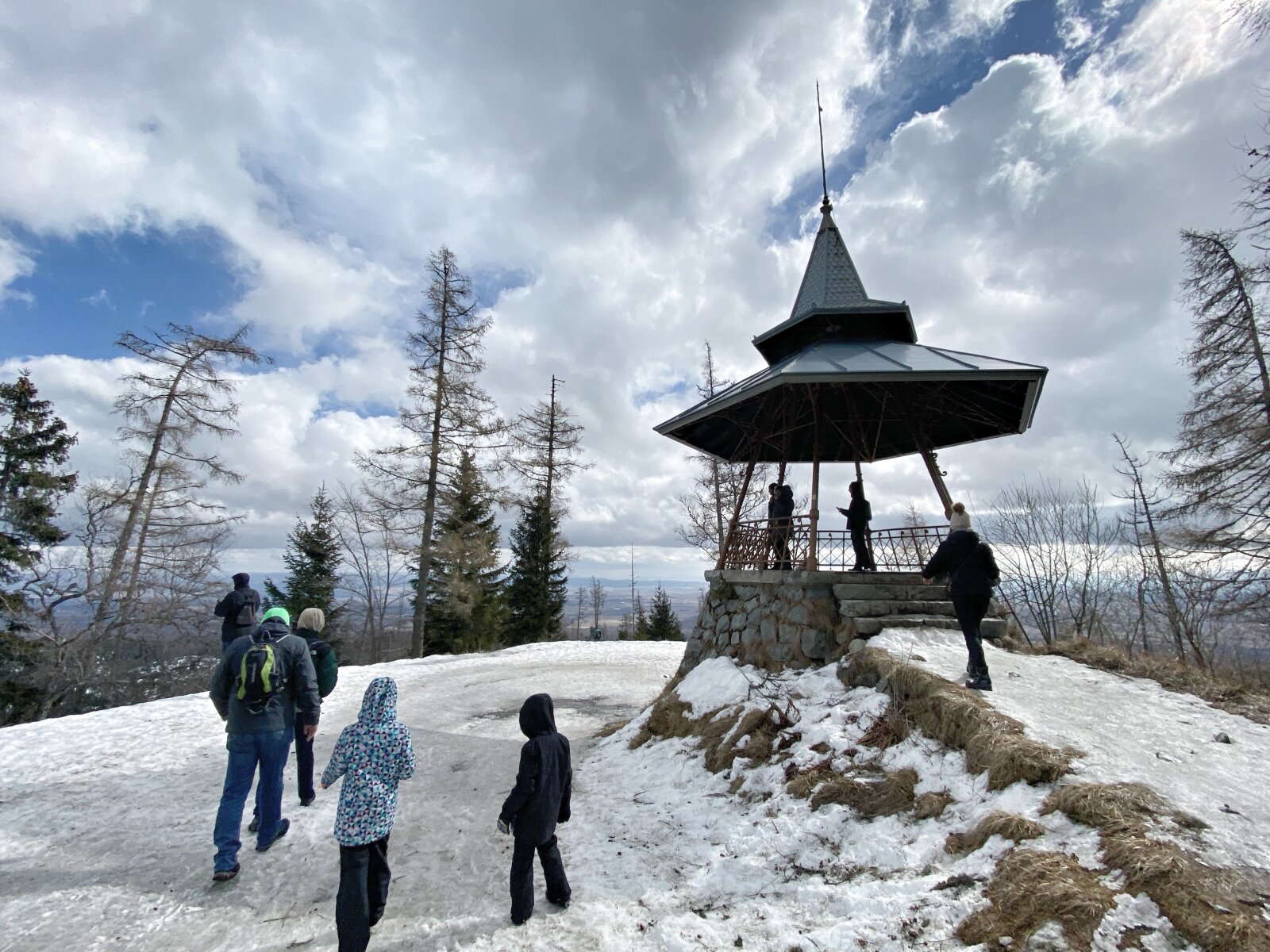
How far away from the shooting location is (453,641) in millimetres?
20125

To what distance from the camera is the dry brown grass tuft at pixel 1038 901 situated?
2.00 meters

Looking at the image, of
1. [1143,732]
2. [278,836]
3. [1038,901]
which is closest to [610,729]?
[278,836]

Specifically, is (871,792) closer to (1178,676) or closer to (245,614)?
(1178,676)

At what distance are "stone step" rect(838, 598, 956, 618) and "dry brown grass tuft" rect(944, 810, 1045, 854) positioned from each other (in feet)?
10.8

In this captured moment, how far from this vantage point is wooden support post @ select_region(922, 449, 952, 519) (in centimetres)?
795

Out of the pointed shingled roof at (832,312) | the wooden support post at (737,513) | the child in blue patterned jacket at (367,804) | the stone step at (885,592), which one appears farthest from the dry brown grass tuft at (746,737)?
the pointed shingled roof at (832,312)

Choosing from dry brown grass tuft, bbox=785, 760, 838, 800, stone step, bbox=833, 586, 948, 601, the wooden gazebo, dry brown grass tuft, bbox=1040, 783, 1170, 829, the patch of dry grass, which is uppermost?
the wooden gazebo

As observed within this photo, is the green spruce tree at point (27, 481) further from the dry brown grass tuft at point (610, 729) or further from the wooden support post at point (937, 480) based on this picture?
the wooden support post at point (937, 480)

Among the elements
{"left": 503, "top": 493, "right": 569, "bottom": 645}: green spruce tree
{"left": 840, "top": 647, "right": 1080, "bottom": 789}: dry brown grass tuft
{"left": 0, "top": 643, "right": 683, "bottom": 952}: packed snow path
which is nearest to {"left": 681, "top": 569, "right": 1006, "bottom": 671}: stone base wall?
{"left": 840, "top": 647, "right": 1080, "bottom": 789}: dry brown grass tuft

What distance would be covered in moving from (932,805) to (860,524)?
5611 millimetres

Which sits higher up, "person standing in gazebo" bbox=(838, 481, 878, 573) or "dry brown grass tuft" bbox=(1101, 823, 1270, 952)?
"person standing in gazebo" bbox=(838, 481, 878, 573)

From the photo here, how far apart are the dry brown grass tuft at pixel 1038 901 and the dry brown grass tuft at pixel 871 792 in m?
1.00

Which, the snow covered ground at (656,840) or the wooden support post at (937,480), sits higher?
the wooden support post at (937,480)

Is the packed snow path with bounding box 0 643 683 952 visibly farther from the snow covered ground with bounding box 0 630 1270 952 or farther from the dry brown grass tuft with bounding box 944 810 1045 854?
the dry brown grass tuft with bounding box 944 810 1045 854
